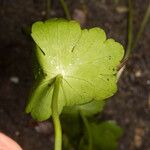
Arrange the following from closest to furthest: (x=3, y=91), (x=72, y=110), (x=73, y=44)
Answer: (x=73, y=44) → (x=72, y=110) → (x=3, y=91)

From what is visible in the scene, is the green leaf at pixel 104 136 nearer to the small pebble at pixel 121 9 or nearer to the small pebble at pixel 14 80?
the small pebble at pixel 14 80

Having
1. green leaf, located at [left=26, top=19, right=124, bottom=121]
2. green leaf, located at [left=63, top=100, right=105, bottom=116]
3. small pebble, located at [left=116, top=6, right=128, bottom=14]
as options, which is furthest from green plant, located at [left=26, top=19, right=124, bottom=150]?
small pebble, located at [left=116, top=6, right=128, bottom=14]

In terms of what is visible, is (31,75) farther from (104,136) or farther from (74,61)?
(74,61)

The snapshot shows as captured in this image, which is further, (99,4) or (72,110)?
(99,4)

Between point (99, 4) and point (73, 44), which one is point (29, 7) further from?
point (73, 44)

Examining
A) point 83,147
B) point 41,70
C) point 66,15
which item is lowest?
point 83,147

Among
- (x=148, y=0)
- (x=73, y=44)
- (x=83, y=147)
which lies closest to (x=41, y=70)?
(x=73, y=44)

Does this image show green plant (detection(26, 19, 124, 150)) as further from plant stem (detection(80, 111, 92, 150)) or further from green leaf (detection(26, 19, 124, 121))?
plant stem (detection(80, 111, 92, 150))
